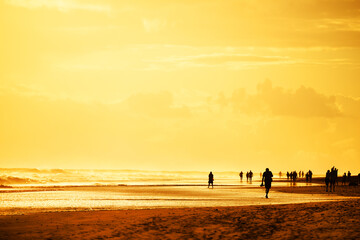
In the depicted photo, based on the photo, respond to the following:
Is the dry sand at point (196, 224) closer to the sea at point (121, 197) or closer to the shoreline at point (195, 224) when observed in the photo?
the shoreline at point (195, 224)

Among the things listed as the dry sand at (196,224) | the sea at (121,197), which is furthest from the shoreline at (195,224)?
the sea at (121,197)

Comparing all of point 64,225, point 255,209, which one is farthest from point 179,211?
point 64,225

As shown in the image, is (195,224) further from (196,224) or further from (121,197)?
(121,197)

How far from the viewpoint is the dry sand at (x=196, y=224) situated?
1869 cm

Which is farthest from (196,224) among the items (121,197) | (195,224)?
(121,197)

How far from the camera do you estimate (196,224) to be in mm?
21500

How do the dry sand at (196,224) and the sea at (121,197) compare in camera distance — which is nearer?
Result: the dry sand at (196,224)

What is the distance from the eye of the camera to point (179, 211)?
26.7 metres

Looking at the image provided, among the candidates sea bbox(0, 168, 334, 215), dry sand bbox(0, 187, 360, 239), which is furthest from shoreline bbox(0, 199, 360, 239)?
sea bbox(0, 168, 334, 215)

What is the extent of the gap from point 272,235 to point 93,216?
34.3ft

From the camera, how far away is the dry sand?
1869 centimetres

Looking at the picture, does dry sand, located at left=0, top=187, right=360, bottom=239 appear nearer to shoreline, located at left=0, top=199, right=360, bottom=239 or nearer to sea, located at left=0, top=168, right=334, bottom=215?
shoreline, located at left=0, top=199, right=360, bottom=239

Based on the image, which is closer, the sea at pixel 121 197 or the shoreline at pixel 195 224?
the shoreline at pixel 195 224

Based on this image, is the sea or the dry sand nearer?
the dry sand
